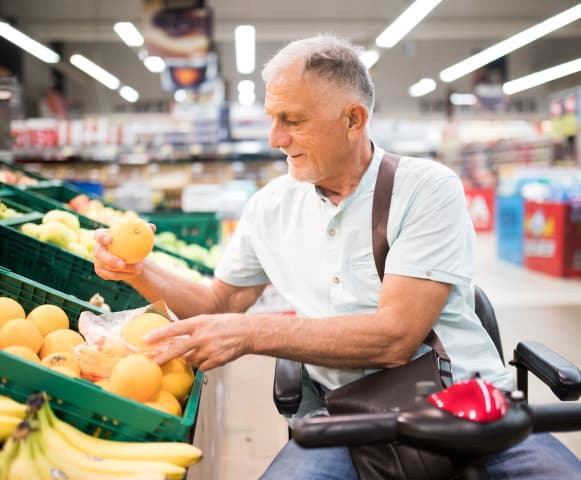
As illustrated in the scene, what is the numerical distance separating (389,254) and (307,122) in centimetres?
43

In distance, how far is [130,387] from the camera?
4.19 feet

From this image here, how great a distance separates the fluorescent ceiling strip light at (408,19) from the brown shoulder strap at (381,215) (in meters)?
9.51

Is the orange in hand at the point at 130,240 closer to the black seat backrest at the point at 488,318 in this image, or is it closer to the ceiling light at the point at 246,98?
the black seat backrest at the point at 488,318

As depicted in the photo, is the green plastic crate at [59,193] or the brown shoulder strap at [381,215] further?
the green plastic crate at [59,193]

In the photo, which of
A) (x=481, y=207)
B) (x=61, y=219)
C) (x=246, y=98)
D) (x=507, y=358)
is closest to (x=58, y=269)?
(x=61, y=219)

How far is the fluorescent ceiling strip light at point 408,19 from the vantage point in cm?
1062

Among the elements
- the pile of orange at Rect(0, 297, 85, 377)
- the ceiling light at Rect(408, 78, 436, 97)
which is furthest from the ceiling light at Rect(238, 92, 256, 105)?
the pile of orange at Rect(0, 297, 85, 377)

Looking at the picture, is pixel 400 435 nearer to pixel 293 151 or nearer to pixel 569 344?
pixel 293 151

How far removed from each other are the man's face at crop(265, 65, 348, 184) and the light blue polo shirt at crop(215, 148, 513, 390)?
0.11 m

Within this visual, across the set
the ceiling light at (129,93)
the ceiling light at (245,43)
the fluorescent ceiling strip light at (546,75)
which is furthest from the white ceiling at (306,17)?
the ceiling light at (129,93)

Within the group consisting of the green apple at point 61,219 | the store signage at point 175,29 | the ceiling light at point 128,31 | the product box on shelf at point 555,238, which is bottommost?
the product box on shelf at point 555,238

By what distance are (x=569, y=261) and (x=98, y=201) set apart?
608cm

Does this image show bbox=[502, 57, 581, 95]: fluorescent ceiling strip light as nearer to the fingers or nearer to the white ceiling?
the white ceiling

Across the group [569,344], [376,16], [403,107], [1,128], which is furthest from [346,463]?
[403,107]
